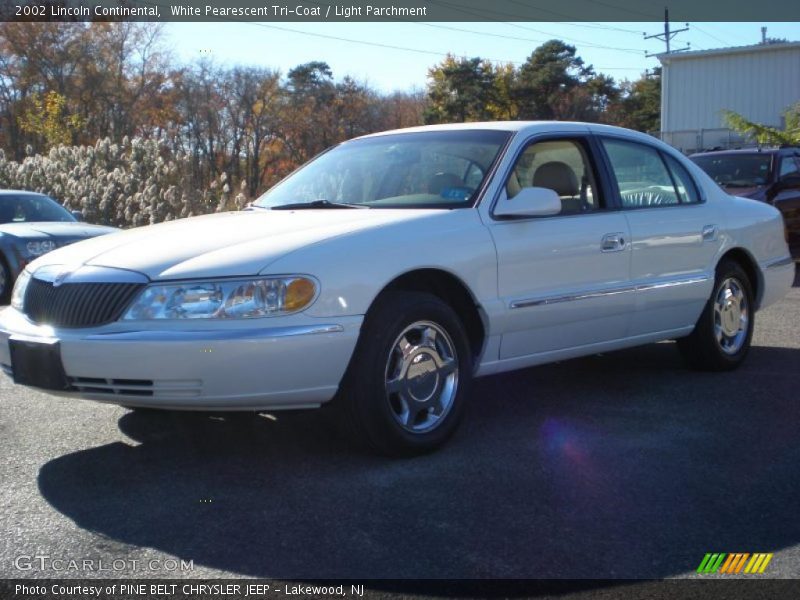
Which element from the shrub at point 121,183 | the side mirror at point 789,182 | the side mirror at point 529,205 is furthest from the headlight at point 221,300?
the shrub at point 121,183

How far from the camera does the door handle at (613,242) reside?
5742 mm

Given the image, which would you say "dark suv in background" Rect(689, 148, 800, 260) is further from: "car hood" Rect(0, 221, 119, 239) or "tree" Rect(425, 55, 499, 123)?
"tree" Rect(425, 55, 499, 123)

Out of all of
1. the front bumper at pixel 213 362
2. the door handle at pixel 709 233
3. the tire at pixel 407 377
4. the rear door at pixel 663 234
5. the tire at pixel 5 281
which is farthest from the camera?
the tire at pixel 5 281

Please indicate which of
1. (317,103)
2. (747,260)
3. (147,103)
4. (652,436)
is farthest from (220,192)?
(317,103)

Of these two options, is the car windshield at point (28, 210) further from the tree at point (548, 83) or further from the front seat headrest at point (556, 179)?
the tree at point (548, 83)

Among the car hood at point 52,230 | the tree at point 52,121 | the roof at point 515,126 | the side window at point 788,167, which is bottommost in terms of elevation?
the car hood at point 52,230

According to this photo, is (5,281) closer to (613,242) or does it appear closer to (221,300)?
(613,242)

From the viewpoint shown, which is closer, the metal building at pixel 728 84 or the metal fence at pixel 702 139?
the metal fence at pixel 702 139

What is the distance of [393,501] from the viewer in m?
4.10

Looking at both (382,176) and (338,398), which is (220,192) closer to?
(382,176)

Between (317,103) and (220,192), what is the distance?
98.6 ft

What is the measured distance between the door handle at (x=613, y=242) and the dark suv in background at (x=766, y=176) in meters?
7.43

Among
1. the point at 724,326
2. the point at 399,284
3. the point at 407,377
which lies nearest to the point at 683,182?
the point at 724,326

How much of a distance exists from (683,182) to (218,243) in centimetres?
333
